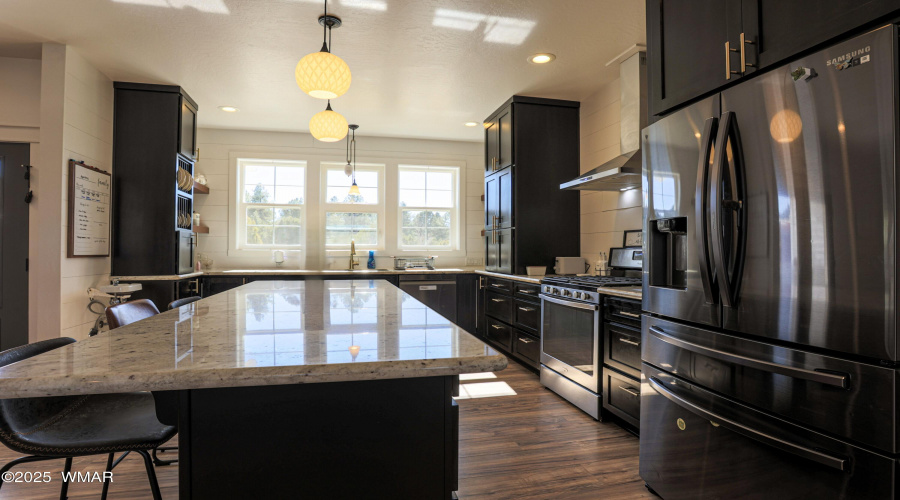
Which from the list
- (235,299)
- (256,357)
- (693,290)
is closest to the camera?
(256,357)

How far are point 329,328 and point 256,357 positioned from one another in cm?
35

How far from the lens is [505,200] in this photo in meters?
4.74

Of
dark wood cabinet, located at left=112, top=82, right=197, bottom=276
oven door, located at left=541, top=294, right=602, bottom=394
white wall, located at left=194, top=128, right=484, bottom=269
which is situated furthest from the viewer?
white wall, located at left=194, top=128, right=484, bottom=269

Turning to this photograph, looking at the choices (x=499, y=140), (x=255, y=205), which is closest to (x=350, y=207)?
(x=255, y=205)

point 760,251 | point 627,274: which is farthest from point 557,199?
point 760,251

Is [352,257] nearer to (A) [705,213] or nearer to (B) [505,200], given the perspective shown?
(B) [505,200]

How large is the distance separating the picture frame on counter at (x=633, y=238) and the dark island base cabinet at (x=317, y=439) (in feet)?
9.82

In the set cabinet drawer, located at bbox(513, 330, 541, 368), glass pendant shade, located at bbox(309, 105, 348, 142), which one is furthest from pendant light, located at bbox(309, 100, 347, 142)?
cabinet drawer, located at bbox(513, 330, 541, 368)

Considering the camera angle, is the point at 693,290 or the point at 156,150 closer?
the point at 693,290

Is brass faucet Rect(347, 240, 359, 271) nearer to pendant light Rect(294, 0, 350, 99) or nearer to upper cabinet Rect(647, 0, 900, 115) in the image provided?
pendant light Rect(294, 0, 350, 99)

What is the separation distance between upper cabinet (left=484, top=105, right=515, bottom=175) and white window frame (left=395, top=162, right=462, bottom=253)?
1.10 m

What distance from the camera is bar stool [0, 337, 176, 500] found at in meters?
1.21

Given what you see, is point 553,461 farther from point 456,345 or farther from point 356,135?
point 356,135

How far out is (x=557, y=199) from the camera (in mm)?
4578
